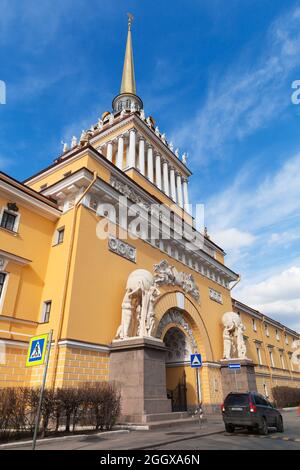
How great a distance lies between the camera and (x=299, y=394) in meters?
34.7

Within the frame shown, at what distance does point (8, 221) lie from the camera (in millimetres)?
15547

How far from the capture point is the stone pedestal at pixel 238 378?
23358 millimetres

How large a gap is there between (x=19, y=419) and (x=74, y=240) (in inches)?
310

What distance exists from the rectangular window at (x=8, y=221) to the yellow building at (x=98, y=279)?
0.05m

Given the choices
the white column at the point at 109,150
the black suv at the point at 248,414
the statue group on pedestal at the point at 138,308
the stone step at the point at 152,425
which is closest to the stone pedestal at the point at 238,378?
the stone step at the point at 152,425

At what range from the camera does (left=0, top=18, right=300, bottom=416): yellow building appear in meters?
14.1

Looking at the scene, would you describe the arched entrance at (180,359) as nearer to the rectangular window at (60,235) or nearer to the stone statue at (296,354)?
the rectangular window at (60,235)

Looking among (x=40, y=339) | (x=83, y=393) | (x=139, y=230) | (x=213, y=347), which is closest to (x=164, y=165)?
(x=139, y=230)

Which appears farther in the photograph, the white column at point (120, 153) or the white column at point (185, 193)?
the white column at point (185, 193)

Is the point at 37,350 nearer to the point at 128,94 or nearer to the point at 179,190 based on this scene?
the point at 179,190

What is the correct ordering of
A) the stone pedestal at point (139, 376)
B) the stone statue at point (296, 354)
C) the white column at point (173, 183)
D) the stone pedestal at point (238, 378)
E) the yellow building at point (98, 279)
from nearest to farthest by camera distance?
the stone pedestal at point (139, 376) → the yellow building at point (98, 279) → the stone pedestal at point (238, 378) → the white column at point (173, 183) → the stone statue at point (296, 354)

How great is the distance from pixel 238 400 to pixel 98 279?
7885mm

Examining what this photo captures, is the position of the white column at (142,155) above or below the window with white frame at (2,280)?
above
